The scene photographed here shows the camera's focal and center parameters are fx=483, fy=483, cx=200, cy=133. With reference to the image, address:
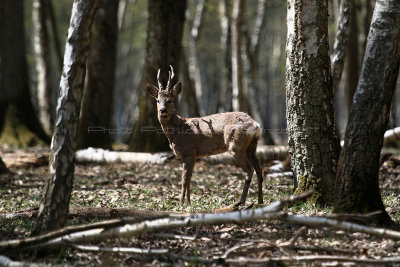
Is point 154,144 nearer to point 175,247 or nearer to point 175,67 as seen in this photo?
point 175,67

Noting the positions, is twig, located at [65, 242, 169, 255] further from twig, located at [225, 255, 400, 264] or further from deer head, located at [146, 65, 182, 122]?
deer head, located at [146, 65, 182, 122]

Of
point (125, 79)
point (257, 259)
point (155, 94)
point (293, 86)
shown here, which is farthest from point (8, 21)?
point (125, 79)

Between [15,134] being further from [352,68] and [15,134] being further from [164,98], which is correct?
[352,68]

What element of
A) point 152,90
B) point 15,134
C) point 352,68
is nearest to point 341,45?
point 152,90

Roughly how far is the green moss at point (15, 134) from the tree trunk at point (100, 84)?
2.24 metres

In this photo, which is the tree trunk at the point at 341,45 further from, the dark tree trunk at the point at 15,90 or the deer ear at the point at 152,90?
the dark tree trunk at the point at 15,90

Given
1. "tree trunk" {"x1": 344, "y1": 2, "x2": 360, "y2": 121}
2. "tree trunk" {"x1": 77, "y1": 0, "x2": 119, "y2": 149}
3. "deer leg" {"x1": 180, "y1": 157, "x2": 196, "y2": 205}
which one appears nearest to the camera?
"deer leg" {"x1": 180, "y1": 157, "x2": 196, "y2": 205}

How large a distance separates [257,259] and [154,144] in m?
8.44

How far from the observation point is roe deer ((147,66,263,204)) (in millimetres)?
7891

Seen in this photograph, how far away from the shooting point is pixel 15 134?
15.8m

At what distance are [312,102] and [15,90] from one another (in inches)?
487

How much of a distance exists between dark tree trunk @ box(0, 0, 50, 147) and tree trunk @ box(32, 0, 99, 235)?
37.1 feet

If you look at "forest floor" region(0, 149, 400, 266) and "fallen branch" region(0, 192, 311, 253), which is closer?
"fallen branch" region(0, 192, 311, 253)

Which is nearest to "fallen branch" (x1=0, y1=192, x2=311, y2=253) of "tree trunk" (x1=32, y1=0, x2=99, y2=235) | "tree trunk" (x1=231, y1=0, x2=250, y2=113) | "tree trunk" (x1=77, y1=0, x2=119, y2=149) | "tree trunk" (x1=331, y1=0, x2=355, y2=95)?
"tree trunk" (x1=32, y1=0, x2=99, y2=235)
